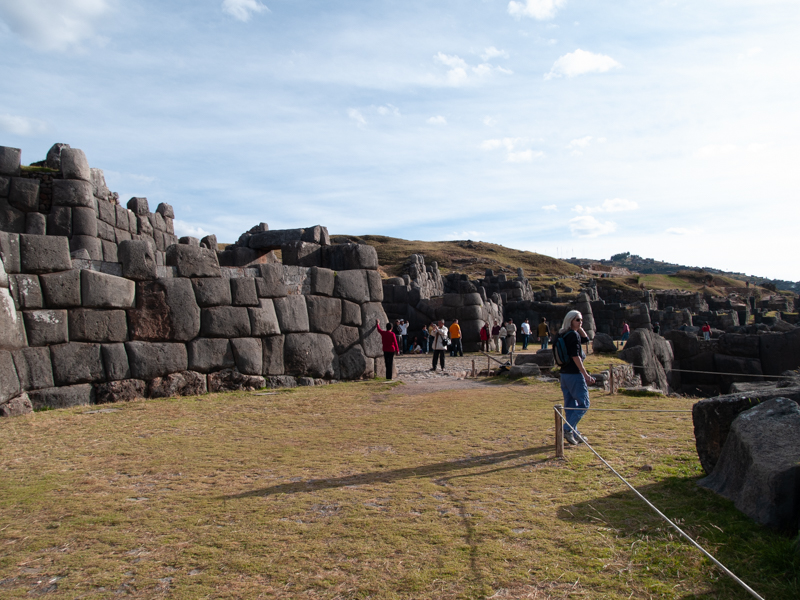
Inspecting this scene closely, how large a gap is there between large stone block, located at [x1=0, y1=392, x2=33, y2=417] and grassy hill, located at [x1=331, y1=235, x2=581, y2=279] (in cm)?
7831

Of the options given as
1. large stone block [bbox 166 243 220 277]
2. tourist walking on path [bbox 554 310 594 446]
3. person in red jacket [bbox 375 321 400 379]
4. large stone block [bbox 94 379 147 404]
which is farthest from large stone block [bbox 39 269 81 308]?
tourist walking on path [bbox 554 310 594 446]

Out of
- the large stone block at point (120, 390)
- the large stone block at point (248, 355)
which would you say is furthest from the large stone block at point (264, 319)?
the large stone block at point (120, 390)

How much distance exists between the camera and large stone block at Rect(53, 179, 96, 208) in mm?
14531

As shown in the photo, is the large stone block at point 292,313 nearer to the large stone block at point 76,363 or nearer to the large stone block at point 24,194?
the large stone block at point 76,363

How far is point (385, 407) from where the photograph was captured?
34.6 ft

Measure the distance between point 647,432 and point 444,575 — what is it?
16.6ft

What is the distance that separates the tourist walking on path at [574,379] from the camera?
7.18 meters

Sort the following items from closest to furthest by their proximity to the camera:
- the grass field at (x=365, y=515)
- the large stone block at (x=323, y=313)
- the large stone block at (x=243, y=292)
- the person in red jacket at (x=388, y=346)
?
the grass field at (x=365, y=515)
the large stone block at (x=243, y=292)
the large stone block at (x=323, y=313)
the person in red jacket at (x=388, y=346)

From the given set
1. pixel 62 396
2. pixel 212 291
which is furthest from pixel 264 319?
pixel 62 396

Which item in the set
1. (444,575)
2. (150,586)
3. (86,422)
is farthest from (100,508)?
(86,422)

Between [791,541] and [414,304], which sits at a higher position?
[414,304]

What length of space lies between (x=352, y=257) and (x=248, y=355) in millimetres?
4235

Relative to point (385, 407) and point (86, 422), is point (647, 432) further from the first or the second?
point (86, 422)

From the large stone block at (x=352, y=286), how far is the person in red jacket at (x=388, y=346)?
0.79m
